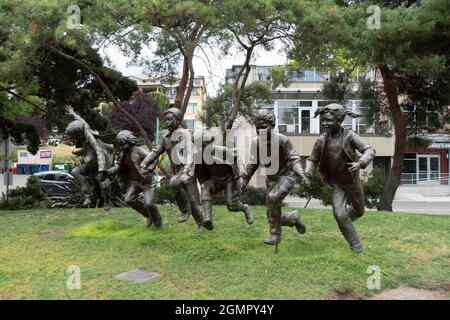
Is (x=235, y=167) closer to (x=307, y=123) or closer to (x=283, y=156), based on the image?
(x=283, y=156)

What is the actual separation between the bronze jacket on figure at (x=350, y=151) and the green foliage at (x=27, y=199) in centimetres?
1161

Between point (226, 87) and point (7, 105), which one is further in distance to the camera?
point (226, 87)

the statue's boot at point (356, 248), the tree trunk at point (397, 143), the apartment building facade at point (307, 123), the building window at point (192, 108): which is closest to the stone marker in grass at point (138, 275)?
the statue's boot at point (356, 248)

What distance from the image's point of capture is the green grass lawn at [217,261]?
5.11 metres

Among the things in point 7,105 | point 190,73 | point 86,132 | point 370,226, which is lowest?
point 370,226

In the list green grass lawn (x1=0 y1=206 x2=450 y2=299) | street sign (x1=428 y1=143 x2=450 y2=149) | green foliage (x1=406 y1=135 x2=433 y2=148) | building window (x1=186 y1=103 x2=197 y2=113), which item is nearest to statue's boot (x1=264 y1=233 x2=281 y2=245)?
green grass lawn (x1=0 y1=206 x2=450 y2=299)

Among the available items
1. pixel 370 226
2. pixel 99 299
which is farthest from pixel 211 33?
pixel 99 299

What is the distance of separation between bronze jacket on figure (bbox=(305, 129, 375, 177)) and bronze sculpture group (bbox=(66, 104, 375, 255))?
12 mm

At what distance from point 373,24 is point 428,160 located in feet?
91.3

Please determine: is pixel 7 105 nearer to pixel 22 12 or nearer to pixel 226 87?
pixel 22 12

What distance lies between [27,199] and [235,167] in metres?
10.6

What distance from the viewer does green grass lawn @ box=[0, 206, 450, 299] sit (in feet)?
16.8

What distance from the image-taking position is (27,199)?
15680 millimetres

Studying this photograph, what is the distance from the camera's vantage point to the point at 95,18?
36.6ft
